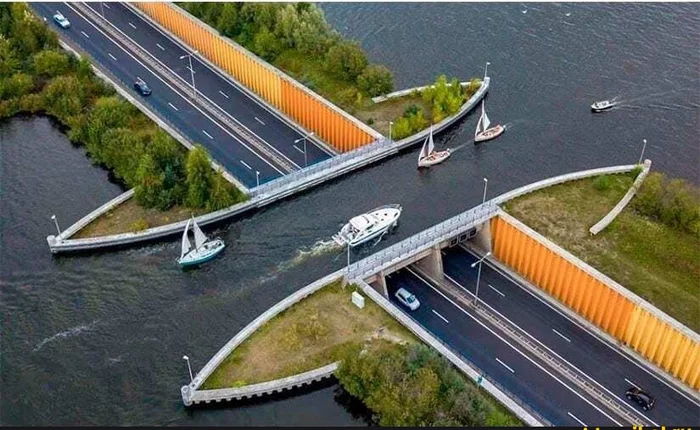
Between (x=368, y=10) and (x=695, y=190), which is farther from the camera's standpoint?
(x=368, y=10)

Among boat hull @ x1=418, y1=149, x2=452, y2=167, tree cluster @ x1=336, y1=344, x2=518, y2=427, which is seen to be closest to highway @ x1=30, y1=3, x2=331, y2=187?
boat hull @ x1=418, y1=149, x2=452, y2=167

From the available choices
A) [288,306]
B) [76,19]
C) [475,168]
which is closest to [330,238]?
[288,306]

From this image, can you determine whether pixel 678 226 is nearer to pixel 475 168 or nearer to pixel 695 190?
pixel 695 190

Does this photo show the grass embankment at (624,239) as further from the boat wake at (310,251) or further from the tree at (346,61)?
the tree at (346,61)

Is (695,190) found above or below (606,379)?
above

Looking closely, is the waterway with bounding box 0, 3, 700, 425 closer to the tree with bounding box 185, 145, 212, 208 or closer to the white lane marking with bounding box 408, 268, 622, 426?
the tree with bounding box 185, 145, 212, 208

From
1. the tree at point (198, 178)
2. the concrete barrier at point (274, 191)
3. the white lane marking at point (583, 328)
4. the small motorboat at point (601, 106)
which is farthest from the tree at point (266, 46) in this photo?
the small motorboat at point (601, 106)

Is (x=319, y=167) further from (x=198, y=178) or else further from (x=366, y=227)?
(x=198, y=178)
